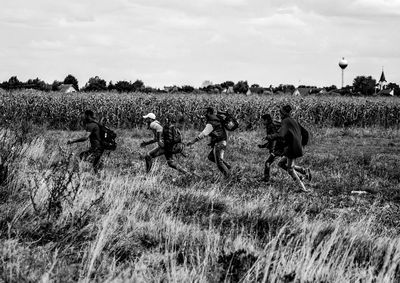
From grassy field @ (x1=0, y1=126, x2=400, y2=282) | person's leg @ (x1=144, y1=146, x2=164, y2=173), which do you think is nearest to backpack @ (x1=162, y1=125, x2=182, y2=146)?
person's leg @ (x1=144, y1=146, x2=164, y2=173)

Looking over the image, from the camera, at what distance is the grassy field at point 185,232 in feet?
14.0

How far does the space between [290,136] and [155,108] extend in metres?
16.0

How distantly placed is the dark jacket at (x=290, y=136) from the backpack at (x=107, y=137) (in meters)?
3.18

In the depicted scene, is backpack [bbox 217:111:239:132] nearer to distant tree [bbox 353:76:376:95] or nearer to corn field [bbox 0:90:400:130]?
corn field [bbox 0:90:400:130]

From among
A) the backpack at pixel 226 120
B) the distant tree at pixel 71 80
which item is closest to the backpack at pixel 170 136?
the backpack at pixel 226 120

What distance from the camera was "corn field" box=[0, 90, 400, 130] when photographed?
24.5 metres

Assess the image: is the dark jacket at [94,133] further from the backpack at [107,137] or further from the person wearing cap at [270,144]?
the person wearing cap at [270,144]

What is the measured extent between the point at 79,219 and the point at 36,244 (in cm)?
49

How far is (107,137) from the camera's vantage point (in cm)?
1055

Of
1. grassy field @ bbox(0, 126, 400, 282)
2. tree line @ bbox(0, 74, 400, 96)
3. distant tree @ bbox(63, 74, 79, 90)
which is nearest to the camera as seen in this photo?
grassy field @ bbox(0, 126, 400, 282)

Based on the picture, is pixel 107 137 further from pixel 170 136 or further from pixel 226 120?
pixel 226 120

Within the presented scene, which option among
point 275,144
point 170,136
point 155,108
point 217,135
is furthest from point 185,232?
point 155,108

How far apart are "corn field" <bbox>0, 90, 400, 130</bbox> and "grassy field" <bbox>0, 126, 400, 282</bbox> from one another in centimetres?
1387

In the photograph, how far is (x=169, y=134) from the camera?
33.4ft
